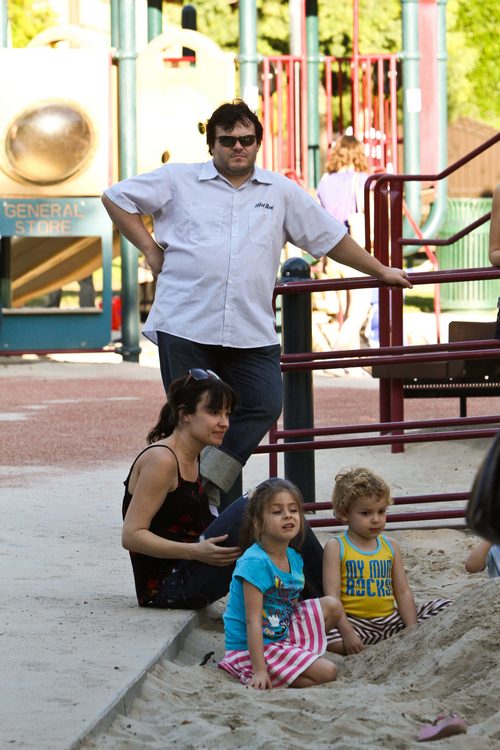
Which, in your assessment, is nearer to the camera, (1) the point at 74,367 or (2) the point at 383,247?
(2) the point at 383,247

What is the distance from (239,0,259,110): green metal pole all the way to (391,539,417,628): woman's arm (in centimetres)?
1203

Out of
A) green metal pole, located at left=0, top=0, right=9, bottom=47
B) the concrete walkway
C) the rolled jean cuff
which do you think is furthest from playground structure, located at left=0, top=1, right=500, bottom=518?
the rolled jean cuff

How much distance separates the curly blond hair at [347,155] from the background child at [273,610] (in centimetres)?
908

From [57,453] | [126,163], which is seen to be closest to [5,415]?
[57,453]

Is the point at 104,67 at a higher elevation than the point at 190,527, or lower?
higher

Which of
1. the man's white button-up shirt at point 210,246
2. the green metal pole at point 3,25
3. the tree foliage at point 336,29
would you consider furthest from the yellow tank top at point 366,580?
the tree foliage at point 336,29

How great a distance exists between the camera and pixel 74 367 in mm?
14750

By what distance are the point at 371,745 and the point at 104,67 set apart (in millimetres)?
12288

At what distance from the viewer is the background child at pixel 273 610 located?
4242 millimetres

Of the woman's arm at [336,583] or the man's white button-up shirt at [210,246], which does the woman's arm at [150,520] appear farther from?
the man's white button-up shirt at [210,246]

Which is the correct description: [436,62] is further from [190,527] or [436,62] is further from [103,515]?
[190,527]

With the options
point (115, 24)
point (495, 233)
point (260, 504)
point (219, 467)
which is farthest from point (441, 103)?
point (260, 504)

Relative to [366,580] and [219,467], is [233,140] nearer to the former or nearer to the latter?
[219,467]

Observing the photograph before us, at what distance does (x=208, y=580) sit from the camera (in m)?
4.78
